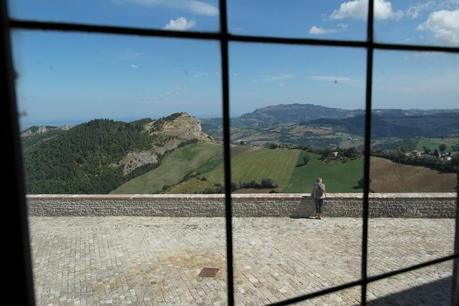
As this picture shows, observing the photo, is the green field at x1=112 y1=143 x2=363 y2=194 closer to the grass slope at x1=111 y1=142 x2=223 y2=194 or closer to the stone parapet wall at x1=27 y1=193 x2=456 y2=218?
the grass slope at x1=111 y1=142 x2=223 y2=194

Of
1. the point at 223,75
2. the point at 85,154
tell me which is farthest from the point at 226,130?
the point at 85,154

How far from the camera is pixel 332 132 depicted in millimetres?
63000

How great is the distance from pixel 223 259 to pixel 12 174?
8.29m

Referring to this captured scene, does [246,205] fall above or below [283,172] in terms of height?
above

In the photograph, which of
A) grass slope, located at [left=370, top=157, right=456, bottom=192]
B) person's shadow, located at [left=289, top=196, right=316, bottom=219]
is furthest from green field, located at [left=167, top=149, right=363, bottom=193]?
person's shadow, located at [left=289, top=196, right=316, bottom=219]

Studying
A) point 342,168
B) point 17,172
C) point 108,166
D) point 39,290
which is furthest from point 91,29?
point 108,166

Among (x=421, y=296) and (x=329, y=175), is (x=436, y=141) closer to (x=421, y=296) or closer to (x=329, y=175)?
(x=329, y=175)

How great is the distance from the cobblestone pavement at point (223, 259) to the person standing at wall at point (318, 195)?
0.35 meters

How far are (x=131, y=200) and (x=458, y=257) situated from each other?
37.4 ft

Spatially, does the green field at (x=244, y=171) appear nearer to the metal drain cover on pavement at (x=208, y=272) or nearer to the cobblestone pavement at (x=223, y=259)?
the cobblestone pavement at (x=223, y=259)

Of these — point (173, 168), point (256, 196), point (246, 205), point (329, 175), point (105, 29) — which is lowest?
point (173, 168)

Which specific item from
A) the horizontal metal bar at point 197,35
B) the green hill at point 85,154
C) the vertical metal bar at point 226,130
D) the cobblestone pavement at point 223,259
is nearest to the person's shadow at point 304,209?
the cobblestone pavement at point 223,259

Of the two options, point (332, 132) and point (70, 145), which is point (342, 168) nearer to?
point (70, 145)

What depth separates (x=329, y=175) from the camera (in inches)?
1117
